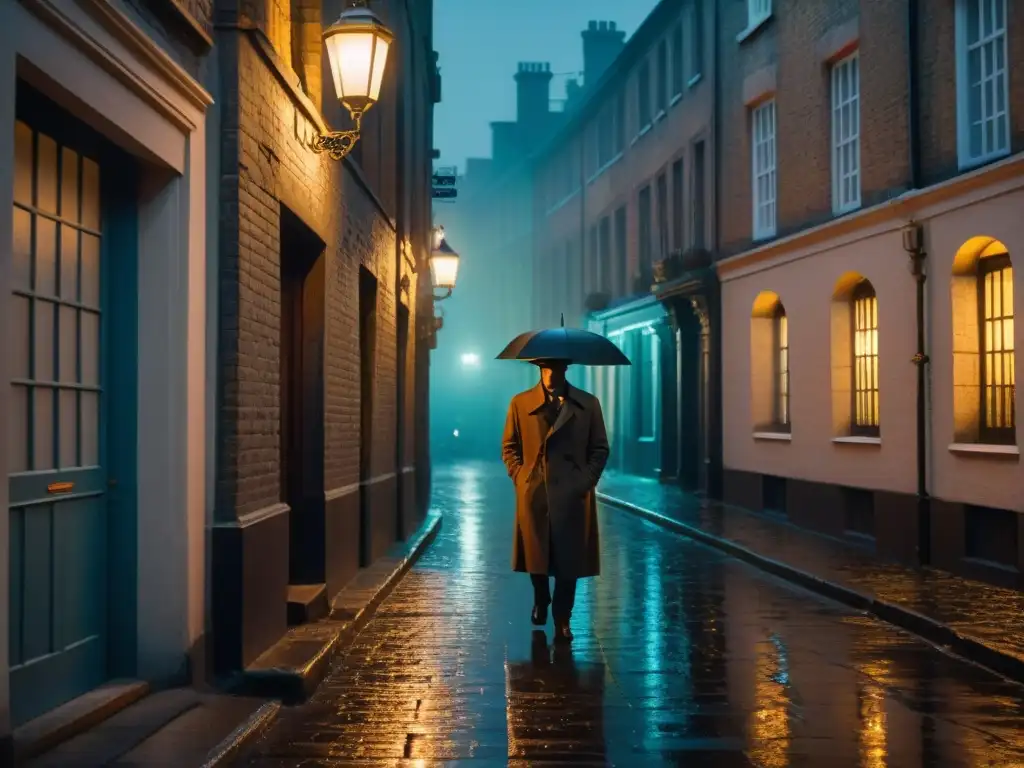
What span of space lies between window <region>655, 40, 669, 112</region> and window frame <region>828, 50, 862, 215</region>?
9.65m

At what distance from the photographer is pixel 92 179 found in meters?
6.49

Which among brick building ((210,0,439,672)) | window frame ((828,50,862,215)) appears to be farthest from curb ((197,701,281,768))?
window frame ((828,50,862,215))

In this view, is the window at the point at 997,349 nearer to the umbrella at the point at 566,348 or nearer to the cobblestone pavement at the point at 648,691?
the cobblestone pavement at the point at 648,691

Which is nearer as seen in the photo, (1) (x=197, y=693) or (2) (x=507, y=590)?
(1) (x=197, y=693)

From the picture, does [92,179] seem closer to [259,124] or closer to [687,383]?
[259,124]

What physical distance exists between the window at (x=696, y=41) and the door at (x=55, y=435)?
746 inches

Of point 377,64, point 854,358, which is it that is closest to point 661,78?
point 854,358

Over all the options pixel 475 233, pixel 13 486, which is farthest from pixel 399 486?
pixel 475 233

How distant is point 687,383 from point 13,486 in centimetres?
2031

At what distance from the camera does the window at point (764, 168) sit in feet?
66.1

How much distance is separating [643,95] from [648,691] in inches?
927

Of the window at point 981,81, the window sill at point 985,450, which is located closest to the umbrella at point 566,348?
the window sill at point 985,450

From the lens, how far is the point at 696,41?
24375 millimetres

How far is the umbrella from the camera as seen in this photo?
9008 millimetres
